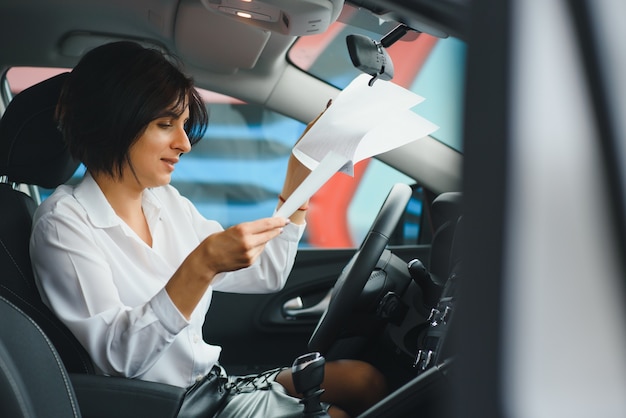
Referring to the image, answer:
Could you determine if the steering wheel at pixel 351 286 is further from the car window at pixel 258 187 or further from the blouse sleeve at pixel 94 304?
the car window at pixel 258 187

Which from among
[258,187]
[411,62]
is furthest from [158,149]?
[258,187]

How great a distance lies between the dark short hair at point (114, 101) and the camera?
1.67 meters

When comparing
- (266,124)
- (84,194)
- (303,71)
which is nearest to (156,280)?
(84,194)

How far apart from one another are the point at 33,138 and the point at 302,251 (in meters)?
1.05

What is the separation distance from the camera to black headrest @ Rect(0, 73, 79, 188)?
173 cm

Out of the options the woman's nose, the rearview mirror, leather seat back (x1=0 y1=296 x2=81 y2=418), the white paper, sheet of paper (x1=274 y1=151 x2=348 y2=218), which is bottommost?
leather seat back (x1=0 y1=296 x2=81 y2=418)

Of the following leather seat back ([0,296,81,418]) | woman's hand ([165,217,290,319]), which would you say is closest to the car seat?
leather seat back ([0,296,81,418])

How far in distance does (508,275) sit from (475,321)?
0.13 ft

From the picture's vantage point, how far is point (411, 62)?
3697mm

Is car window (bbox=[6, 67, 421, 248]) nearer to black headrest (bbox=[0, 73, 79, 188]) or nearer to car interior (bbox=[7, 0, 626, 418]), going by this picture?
car interior (bbox=[7, 0, 626, 418])

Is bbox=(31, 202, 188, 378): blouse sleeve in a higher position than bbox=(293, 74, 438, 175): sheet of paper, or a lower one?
lower

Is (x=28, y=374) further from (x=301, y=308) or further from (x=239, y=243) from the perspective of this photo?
(x=301, y=308)

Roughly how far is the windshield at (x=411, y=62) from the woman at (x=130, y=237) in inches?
13.4

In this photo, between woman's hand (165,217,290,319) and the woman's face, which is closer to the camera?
woman's hand (165,217,290,319)
